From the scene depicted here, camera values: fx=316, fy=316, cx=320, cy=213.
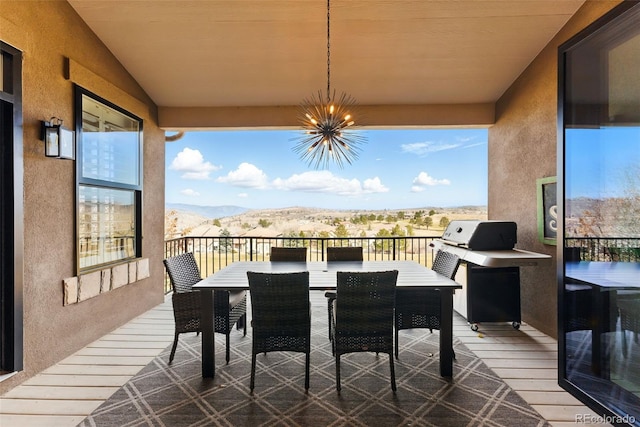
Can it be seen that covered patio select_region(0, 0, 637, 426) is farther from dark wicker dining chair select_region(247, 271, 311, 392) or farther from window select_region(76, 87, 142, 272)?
dark wicker dining chair select_region(247, 271, 311, 392)

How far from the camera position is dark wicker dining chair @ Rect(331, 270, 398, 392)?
2.21 metres

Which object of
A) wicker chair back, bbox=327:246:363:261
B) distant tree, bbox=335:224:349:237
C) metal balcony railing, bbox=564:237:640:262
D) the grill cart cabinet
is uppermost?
metal balcony railing, bbox=564:237:640:262

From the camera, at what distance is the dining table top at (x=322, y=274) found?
2439 mm

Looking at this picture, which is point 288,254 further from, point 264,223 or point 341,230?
point 264,223

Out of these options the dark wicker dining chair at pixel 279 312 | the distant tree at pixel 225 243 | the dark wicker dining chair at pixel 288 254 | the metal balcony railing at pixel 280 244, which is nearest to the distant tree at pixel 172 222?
the metal balcony railing at pixel 280 244

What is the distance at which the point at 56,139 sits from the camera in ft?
8.49

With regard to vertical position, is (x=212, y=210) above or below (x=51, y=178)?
below

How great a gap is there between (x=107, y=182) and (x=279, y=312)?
2538 millimetres

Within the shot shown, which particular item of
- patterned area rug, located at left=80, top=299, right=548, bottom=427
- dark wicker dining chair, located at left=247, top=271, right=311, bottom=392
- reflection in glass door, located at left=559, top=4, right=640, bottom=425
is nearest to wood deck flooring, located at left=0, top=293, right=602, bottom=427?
patterned area rug, located at left=80, top=299, right=548, bottom=427

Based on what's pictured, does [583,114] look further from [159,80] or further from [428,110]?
[159,80]

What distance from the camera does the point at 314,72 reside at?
372cm

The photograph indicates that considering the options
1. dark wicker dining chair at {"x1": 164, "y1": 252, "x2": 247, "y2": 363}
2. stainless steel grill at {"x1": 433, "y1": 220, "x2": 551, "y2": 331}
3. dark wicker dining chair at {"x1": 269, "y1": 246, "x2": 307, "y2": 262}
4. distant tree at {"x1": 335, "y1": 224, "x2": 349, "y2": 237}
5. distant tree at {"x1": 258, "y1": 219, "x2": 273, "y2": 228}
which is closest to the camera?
dark wicker dining chair at {"x1": 164, "y1": 252, "x2": 247, "y2": 363}

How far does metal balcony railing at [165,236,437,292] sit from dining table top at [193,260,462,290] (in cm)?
181

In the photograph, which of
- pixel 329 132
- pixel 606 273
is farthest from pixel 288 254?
pixel 606 273
